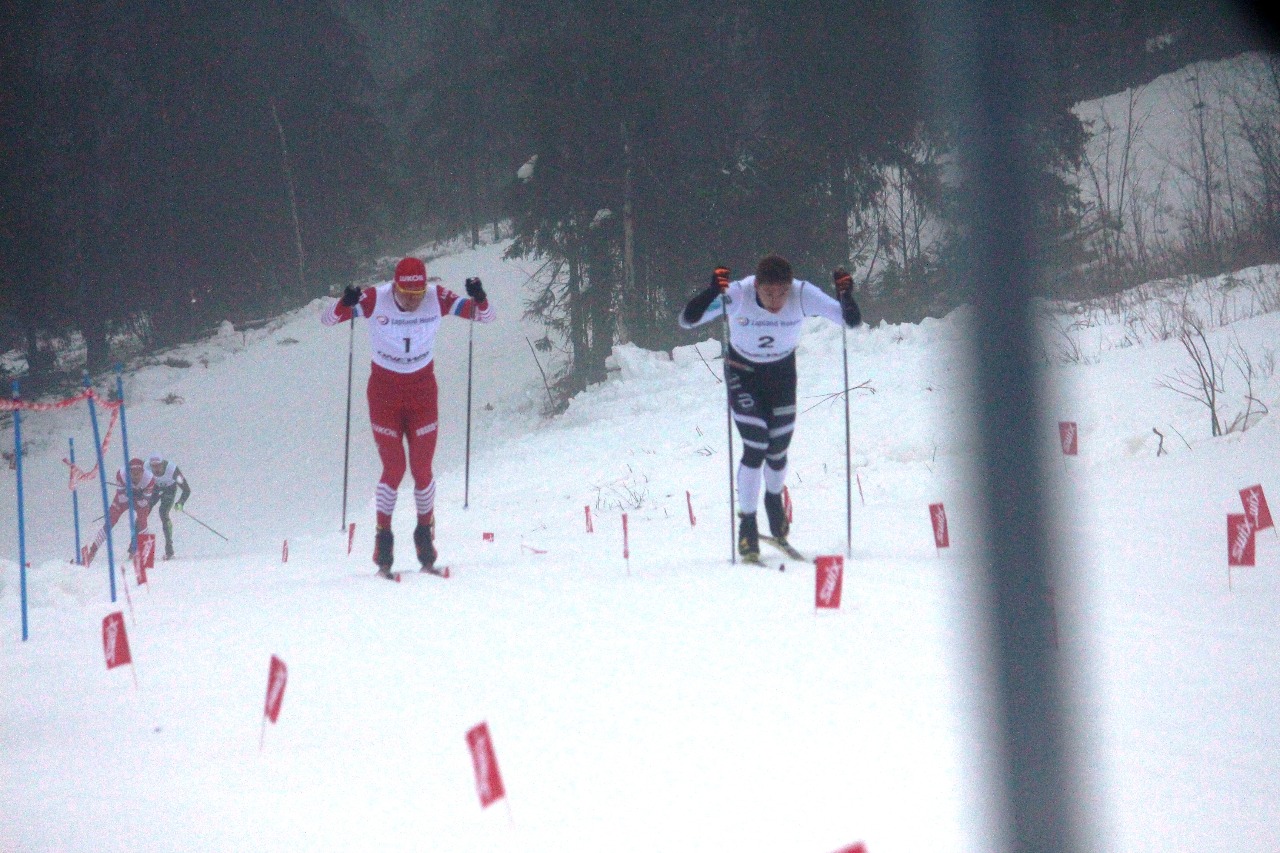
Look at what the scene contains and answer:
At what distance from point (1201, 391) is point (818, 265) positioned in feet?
35.8

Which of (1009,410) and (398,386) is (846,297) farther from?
(1009,410)

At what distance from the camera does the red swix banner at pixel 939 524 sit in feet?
21.0

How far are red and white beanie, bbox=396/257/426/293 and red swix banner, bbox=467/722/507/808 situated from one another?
4.86m

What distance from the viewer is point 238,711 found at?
13.2 ft

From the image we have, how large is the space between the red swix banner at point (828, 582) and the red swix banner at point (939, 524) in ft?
5.09

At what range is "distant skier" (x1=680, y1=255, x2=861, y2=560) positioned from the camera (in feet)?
21.9

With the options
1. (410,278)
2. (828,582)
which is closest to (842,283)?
(828,582)

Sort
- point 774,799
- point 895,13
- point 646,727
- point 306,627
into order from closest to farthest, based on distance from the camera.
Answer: point 774,799, point 646,727, point 306,627, point 895,13

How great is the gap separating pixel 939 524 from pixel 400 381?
12.1ft

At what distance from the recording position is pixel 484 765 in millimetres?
2678

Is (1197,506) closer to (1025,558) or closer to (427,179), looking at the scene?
(1025,558)

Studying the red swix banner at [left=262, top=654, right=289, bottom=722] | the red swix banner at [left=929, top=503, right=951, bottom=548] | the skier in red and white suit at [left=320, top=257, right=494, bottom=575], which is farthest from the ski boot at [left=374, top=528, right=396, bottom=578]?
the red swix banner at [left=262, top=654, right=289, bottom=722]

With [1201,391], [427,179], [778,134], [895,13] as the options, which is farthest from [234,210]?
[1201,391]

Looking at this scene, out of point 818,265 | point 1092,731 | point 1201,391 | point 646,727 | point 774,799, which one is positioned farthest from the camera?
point 818,265
